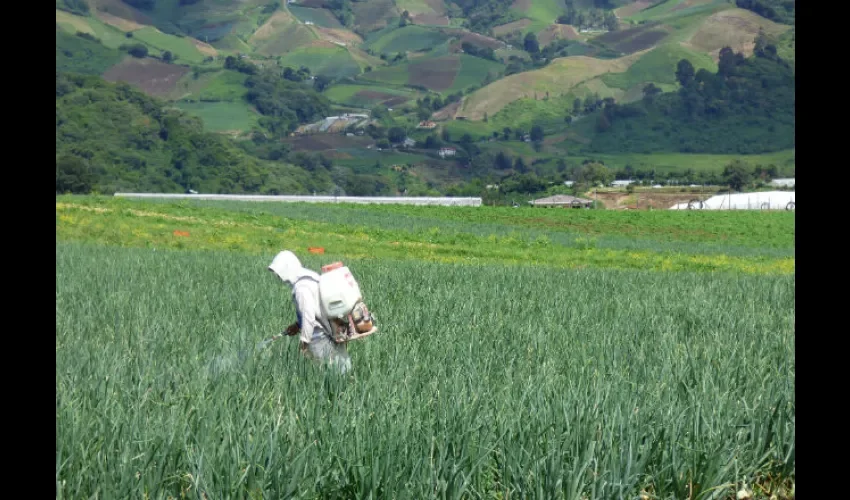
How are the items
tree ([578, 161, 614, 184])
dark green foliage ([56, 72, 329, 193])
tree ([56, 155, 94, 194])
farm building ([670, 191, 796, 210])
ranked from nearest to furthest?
tree ([56, 155, 94, 194]) → farm building ([670, 191, 796, 210]) → dark green foliage ([56, 72, 329, 193]) → tree ([578, 161, 614, 184])

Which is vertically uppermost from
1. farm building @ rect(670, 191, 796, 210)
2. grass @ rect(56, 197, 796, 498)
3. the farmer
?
farm building @ rect(670, 191, 796, 210)

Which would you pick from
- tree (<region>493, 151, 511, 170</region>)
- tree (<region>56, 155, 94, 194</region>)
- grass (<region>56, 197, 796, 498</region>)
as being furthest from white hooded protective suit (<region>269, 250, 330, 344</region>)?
tree (<region>493, 151, 511, 170</region>)

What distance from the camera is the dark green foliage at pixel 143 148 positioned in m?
112

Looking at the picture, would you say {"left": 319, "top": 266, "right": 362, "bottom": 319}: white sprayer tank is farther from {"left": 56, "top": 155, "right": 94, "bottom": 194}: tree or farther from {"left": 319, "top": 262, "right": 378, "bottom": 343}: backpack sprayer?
{"left": 56, "top": 155, "right": 94, "bottom": 194}: tree

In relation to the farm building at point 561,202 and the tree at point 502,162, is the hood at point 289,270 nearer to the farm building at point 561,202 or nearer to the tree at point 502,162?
the farm building at point 561,202

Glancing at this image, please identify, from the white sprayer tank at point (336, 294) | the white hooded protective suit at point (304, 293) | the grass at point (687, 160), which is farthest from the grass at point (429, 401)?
the grass at point (687, 160)

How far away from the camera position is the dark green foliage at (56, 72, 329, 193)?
11239 cm

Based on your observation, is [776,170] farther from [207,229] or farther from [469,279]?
[469,279]

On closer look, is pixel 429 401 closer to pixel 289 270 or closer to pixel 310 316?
pixel 310 316

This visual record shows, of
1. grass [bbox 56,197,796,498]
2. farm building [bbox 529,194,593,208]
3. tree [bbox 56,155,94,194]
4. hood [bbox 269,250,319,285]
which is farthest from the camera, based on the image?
farm building [bbox 529,194,593,208]

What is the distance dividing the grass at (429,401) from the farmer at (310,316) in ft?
0.50

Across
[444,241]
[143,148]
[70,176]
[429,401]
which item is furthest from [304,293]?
[143,148]

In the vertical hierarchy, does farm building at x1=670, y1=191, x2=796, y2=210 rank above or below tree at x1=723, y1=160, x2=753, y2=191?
below

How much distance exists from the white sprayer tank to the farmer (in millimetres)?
193
